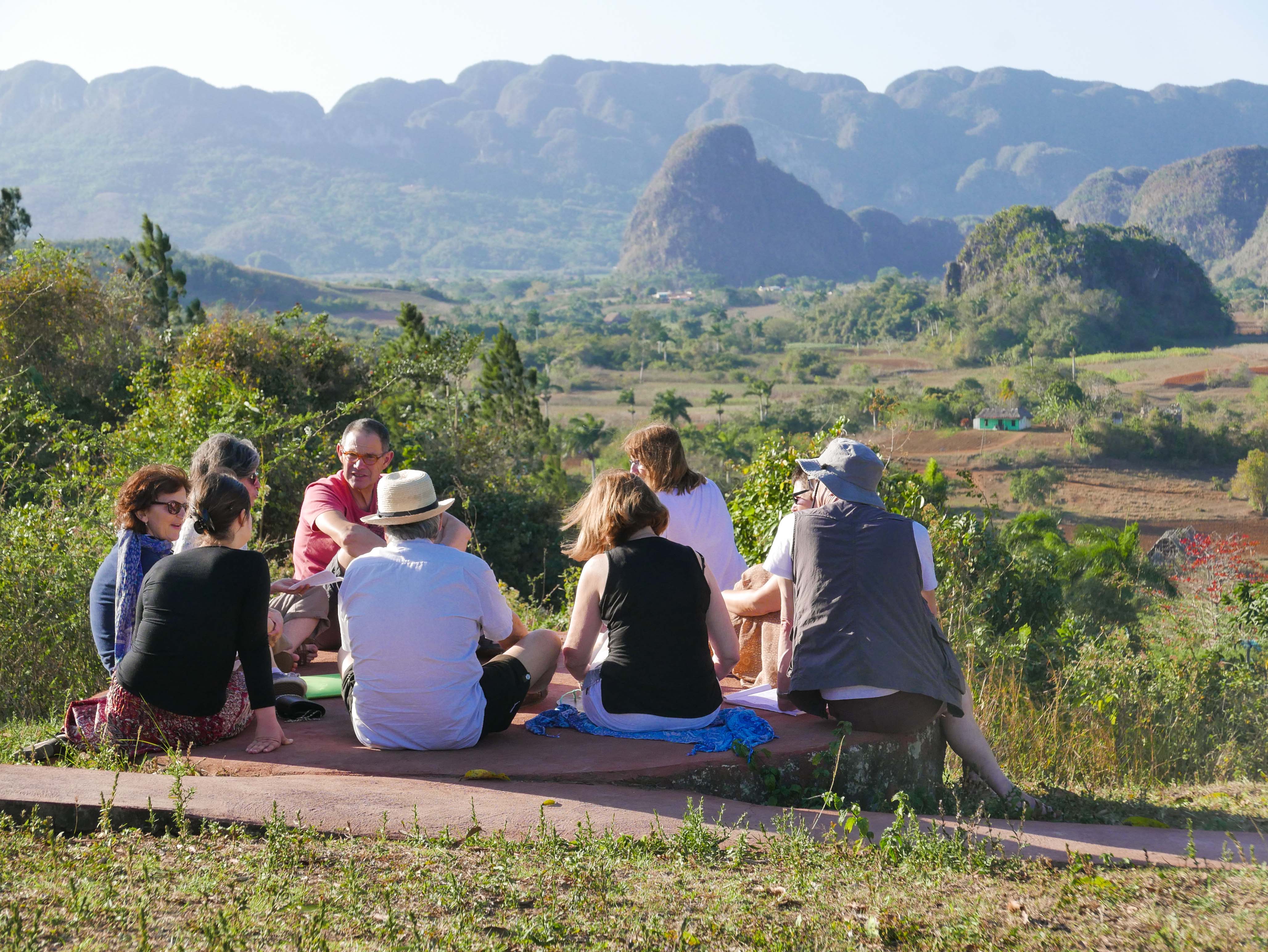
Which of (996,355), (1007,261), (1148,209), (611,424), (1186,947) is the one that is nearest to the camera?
(1186,947)

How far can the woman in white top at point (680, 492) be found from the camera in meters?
4.12

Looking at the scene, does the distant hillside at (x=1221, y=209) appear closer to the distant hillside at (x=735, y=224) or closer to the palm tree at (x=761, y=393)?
the distant hillside at (x=735, y=224)

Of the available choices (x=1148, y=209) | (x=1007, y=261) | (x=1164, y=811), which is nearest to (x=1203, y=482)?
(x=1164, y=811)

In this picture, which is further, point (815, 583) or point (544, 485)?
point (544, 485)

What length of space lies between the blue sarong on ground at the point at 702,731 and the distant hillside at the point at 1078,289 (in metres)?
87.0

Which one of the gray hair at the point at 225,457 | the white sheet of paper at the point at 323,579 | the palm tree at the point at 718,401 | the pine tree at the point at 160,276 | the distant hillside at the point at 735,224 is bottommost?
the palm tree at the point at 718,401

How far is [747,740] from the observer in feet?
10.6

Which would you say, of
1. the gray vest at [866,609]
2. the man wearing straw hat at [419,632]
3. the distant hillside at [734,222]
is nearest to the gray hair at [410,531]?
the man wearing straw hat at [419,632]

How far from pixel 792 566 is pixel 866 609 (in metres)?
0.29

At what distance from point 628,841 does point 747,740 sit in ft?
2.23

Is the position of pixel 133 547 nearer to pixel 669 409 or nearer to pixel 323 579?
pixel 323 579

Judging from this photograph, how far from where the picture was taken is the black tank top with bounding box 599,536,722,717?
3.15 metres

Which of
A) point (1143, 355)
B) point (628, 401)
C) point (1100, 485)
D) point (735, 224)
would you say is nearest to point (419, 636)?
point (1100, 485)

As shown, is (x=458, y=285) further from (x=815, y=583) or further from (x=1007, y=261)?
(x=815, y=583)
